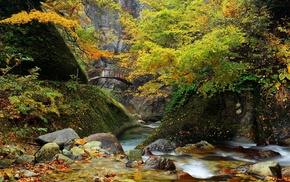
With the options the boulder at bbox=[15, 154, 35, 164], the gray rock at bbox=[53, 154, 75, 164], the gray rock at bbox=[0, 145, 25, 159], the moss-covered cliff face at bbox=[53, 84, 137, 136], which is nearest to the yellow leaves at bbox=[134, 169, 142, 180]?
the gray rock at bbox=[53, 154, 75, 164]

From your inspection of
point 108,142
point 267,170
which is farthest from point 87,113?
point 267,170

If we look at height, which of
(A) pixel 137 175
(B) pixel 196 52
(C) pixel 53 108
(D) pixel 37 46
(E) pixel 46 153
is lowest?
(A) pixel 137 175

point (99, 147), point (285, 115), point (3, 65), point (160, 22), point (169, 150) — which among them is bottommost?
point (169, 150)

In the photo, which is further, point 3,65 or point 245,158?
point 3,65

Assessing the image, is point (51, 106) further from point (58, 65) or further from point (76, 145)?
point (58, 65)

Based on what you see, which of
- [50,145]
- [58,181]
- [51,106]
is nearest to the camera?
[58,181]

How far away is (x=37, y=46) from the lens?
37.8ft

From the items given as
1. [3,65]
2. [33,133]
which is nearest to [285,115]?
[33,133]

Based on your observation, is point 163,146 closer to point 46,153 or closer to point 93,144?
point 93,144

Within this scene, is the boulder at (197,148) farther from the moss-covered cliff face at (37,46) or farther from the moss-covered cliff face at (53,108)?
the moss-covered cliff face at (37,46)

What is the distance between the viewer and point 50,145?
21.9 ft

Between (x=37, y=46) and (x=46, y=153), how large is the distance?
6.65 m

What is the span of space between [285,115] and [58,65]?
31.5 ft

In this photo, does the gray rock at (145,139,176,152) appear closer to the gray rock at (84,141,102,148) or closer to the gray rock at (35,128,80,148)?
the gray rock at (84,141,102,148)
